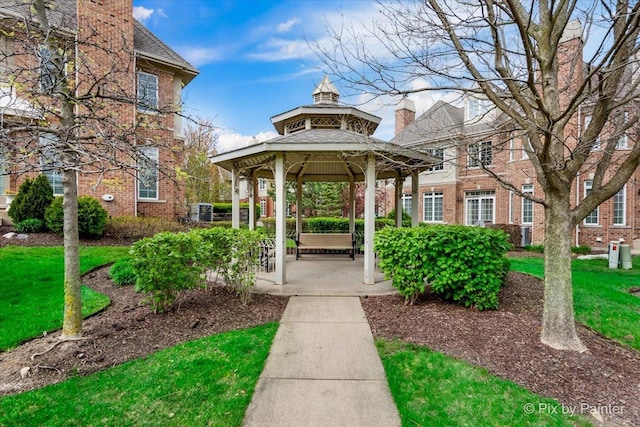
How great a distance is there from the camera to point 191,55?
15.1m

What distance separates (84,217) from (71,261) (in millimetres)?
7636

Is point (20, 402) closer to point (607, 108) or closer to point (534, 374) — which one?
point (534, 374)

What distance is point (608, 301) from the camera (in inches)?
247

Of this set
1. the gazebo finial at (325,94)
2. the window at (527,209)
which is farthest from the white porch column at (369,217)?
the window at (527,209)

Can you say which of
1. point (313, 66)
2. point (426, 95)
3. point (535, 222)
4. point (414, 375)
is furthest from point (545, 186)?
point (535, 222)

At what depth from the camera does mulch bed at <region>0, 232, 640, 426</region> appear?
3172 millimetres

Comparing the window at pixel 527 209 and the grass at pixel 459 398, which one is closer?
the grass at pixel 459 398

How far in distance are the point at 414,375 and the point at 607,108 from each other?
3817 millimetres

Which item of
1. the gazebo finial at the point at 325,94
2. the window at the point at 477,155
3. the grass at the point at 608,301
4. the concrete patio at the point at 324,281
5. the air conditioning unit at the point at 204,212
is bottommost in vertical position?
the grass at the point at 608,301

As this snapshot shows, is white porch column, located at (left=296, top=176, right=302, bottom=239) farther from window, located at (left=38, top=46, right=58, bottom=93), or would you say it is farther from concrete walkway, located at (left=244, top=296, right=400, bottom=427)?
window, located at (left=38, top=46, right=58, bottom=93)

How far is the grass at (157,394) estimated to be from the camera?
2666 millimetres

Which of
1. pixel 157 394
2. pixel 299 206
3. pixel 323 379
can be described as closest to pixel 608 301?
pixel 323 379

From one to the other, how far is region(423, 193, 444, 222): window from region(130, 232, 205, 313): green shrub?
19060 mm

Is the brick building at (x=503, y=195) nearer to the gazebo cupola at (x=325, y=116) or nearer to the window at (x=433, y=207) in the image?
the window at (x=433, y=207)
